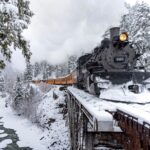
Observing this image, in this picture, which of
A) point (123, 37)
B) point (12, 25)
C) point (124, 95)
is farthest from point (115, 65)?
point (12, 25)

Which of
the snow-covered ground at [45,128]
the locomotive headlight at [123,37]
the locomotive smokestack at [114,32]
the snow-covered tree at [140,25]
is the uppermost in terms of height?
the snow-covered tree at [140,25]

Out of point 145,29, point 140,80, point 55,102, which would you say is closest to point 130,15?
point 145,29

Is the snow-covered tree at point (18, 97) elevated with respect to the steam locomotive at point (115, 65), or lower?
lower

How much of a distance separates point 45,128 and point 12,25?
25328mm

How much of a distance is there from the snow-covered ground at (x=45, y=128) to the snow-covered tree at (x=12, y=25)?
53.4ft

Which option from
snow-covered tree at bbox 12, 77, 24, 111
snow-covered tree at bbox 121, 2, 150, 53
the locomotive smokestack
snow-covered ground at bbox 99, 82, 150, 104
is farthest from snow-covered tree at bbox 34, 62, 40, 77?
snow-covered ground at bbox 99, 82, 150, 104

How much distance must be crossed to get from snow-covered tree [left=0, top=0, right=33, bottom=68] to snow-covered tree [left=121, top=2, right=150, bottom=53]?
69.7 feet

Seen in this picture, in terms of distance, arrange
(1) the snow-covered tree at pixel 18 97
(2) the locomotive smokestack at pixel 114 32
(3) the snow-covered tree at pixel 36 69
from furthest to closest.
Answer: (3) the snow-covered tree at pixel 36 69 → (1) the snow-covered tree at pixel 18 97 → (2) the locomotive smokestack at pixel 114 32

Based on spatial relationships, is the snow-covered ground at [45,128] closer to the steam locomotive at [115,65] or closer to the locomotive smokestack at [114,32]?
the steam locomotive at [115,65]

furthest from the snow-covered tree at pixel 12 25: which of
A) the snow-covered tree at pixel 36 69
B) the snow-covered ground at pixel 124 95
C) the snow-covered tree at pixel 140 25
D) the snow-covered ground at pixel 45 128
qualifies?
the snow-covered tree at pixel 36 69

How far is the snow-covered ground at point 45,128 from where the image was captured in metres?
25.8

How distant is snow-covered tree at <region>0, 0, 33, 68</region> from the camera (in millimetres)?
7047

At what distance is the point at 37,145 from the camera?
1046 inches

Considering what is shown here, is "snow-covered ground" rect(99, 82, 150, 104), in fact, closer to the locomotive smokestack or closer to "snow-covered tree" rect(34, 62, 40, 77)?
the locomotive smokestack
